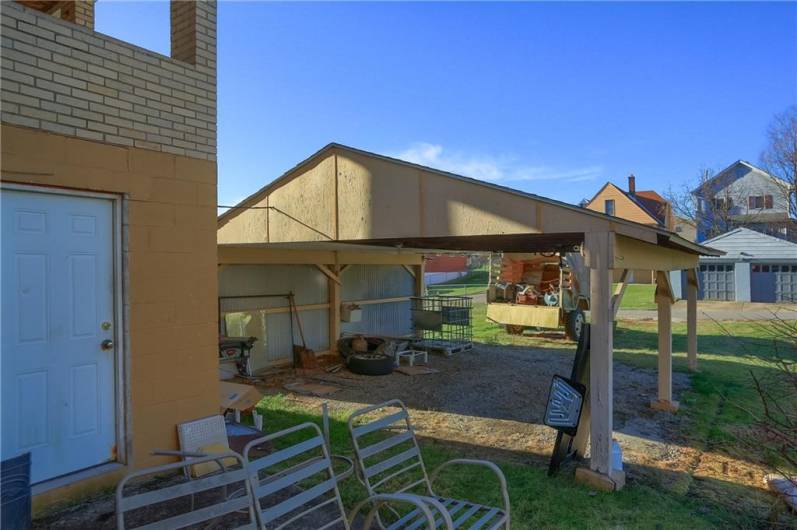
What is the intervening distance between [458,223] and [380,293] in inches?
289

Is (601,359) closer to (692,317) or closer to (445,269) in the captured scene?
(692,317)

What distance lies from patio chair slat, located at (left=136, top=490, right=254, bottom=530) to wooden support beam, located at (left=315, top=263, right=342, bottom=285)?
27.6 feet

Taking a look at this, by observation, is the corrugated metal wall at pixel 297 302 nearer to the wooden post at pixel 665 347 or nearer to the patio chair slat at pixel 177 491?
the wooden post at pixel 665 347

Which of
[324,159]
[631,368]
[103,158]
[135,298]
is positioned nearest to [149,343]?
[135,298]

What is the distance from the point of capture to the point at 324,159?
22.5 feet

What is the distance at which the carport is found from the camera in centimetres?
466


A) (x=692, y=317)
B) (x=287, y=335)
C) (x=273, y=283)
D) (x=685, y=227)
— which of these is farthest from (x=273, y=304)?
(x=685, y=227)

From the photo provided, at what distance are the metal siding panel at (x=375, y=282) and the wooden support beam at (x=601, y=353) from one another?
7578 mm

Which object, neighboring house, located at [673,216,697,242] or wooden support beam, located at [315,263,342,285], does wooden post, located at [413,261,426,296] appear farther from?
neighboring house, located at [673,216,697,242]

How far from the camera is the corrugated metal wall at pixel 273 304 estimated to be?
9.46 metres

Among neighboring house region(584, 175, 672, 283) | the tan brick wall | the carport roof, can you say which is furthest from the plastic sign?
neighboring house region(584, 175, 672, 283)

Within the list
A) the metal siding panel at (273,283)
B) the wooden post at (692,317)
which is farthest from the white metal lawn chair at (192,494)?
the wooden post at (692,317)

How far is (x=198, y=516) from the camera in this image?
7.86ft

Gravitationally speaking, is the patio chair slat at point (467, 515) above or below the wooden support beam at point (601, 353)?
below
